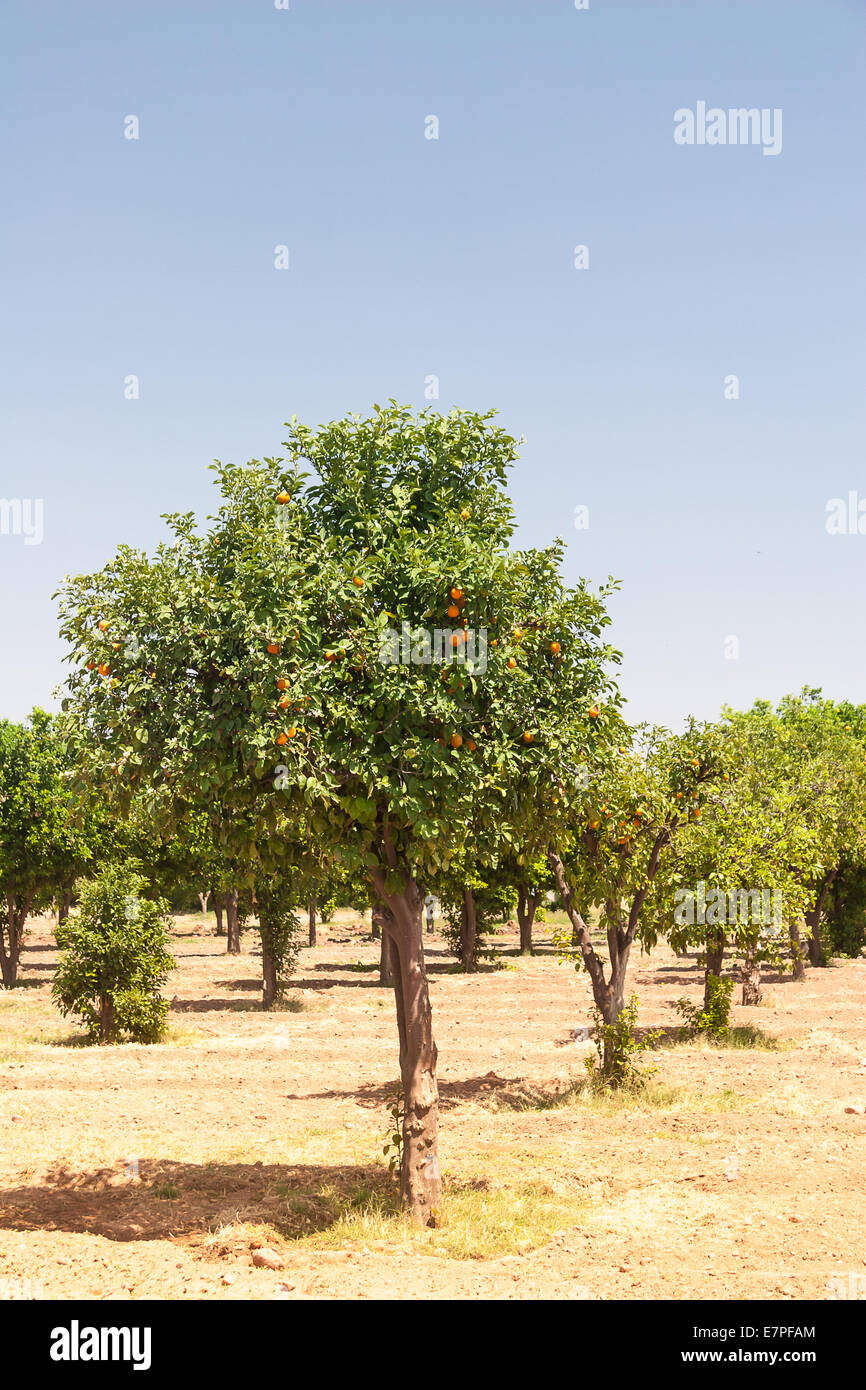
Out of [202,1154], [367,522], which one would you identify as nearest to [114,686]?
[367,522]

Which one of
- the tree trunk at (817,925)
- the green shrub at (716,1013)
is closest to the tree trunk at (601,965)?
the green shrub at (716,1013)

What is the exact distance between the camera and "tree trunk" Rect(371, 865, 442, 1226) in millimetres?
9984

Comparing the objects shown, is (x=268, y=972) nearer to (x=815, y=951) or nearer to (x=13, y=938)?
(x=13, y=938)

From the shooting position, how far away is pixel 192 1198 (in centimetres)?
1088

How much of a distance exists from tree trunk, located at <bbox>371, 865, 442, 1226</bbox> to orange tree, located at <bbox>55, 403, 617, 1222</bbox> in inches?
0.8

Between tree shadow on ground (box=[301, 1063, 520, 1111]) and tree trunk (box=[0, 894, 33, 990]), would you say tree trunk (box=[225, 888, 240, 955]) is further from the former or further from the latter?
tree shadow on ground (box=[301, 1063, 520, 1111])

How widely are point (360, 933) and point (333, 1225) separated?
173 ft

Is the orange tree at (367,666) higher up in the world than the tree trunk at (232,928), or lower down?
higher up

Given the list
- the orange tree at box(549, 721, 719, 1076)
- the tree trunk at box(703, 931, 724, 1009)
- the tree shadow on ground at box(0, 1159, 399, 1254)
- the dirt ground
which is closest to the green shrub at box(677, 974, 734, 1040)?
the tree trunk at box(703, 931, 724, 1009)

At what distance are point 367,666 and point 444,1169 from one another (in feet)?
21.7

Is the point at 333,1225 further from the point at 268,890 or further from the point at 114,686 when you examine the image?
the point at 268,890

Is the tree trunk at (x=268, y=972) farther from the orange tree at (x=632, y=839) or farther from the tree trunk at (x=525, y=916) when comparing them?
the tree trunk at (x=525, y=916)

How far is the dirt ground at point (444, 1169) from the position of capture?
809 cm

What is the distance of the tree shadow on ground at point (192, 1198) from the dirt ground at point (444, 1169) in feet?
0.14
